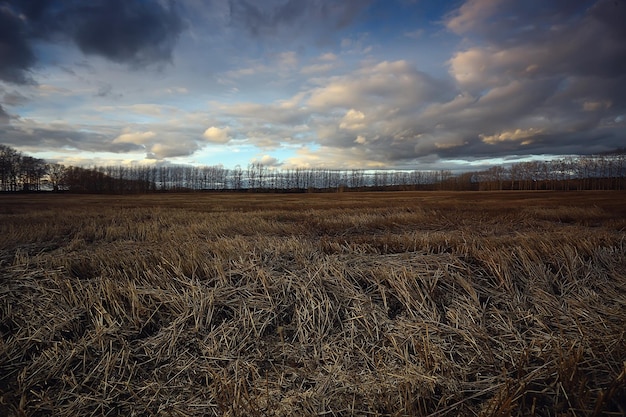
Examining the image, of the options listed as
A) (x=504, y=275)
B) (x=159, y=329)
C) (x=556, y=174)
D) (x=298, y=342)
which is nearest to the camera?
(x=298, y=342)

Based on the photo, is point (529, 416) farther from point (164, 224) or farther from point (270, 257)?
point (164, 224)

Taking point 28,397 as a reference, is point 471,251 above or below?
above

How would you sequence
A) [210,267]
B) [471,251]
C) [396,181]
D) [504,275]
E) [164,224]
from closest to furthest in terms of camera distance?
[504,275] → [210,267] → [471,251] → [164,224] → [396,181]

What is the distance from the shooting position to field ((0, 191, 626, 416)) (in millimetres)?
3062

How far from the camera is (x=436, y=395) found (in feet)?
10.3

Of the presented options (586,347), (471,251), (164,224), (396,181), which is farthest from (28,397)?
(396,181)

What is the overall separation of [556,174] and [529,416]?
126 meters

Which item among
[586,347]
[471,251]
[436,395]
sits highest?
[471,251]

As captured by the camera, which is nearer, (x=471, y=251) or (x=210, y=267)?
(x=210, y=267)

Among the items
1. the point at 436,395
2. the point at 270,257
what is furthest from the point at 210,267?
the point at 436,395

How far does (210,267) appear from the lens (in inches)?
236

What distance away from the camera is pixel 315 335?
4309 millimetres

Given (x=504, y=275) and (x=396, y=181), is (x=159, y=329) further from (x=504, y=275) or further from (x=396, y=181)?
(x=396, y=181)

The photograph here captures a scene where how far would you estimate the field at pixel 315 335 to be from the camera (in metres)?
3.06
